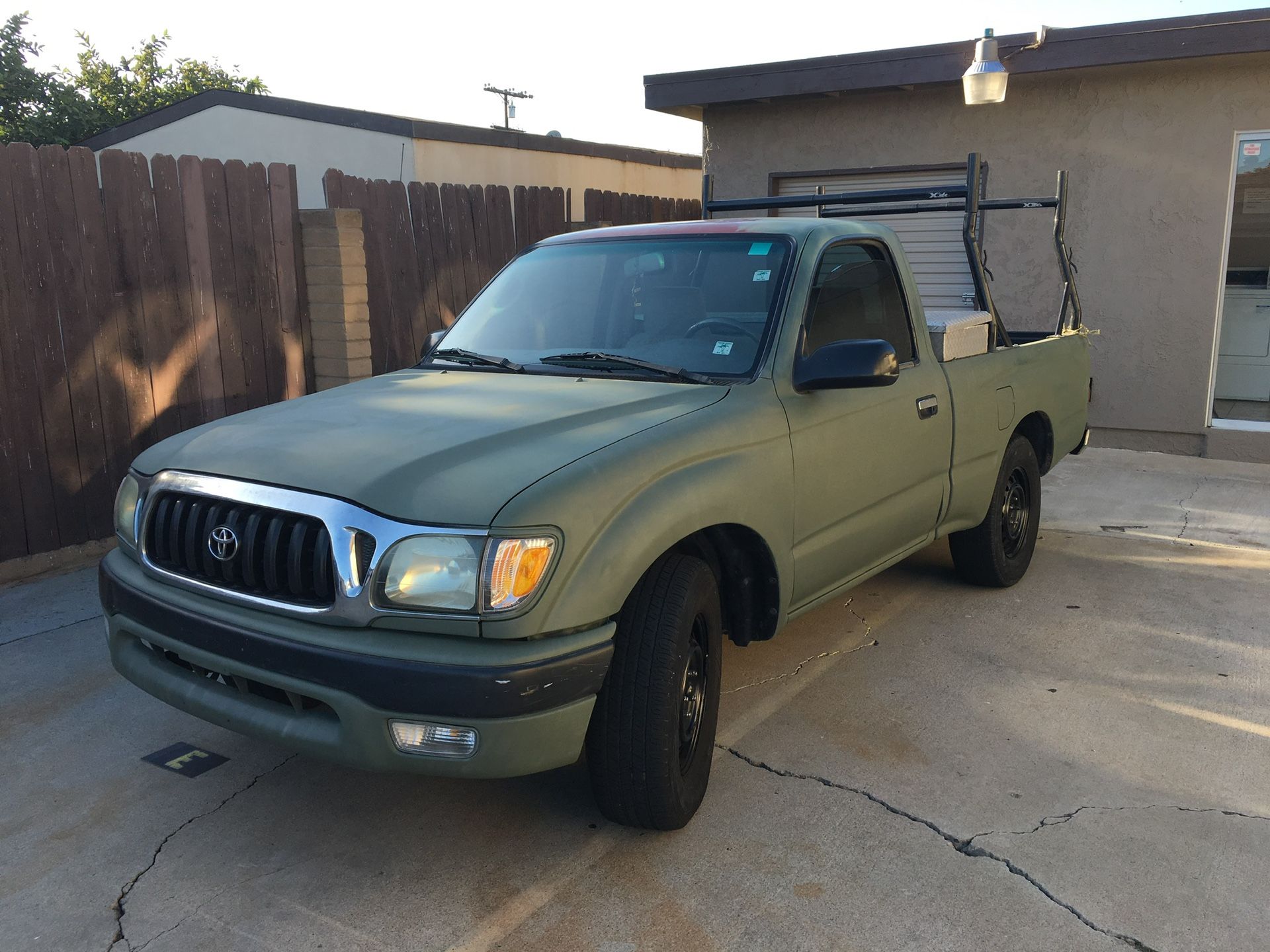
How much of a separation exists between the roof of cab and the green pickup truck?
0.02 m

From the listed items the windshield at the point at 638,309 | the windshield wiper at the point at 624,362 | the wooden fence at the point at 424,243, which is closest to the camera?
the windshield wiper at the point at 624,362

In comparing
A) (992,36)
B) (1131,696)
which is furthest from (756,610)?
(992,36)

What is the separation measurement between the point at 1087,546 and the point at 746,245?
3.63 m

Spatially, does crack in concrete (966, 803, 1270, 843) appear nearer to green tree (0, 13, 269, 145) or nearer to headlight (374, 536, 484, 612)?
headlight (374, 536, 484, 612)

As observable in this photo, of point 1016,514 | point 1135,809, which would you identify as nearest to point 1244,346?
point 1016,514

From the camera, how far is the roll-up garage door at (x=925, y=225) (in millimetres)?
9867

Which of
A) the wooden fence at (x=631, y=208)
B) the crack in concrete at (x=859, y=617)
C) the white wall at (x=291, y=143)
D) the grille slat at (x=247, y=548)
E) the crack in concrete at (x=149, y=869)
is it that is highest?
the white wall at (x=291, y=143)

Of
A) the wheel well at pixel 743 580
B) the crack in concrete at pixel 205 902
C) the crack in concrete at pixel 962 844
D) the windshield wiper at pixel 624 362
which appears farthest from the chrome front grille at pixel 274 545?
the crack in concrete at pixel 962 844

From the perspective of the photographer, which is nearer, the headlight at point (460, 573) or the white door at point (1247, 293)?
the headlight at point (460, 573)

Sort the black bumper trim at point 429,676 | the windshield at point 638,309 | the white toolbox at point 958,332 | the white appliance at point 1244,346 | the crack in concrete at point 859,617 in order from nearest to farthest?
the black bumper trim at point 429,676 → the windshield at point 638,309 → the white toolbox at point 958,332 → the crack in concrete at point 859,617 → the white appliance at point 1244,346

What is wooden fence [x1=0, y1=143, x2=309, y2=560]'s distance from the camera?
227 inches

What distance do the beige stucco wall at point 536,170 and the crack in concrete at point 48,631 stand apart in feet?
34.0

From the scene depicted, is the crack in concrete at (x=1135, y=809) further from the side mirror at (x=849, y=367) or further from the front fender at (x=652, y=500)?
the side mirror at (x=849, y=367)

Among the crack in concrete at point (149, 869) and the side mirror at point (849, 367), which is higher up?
the side mirror at point (849, 367)
